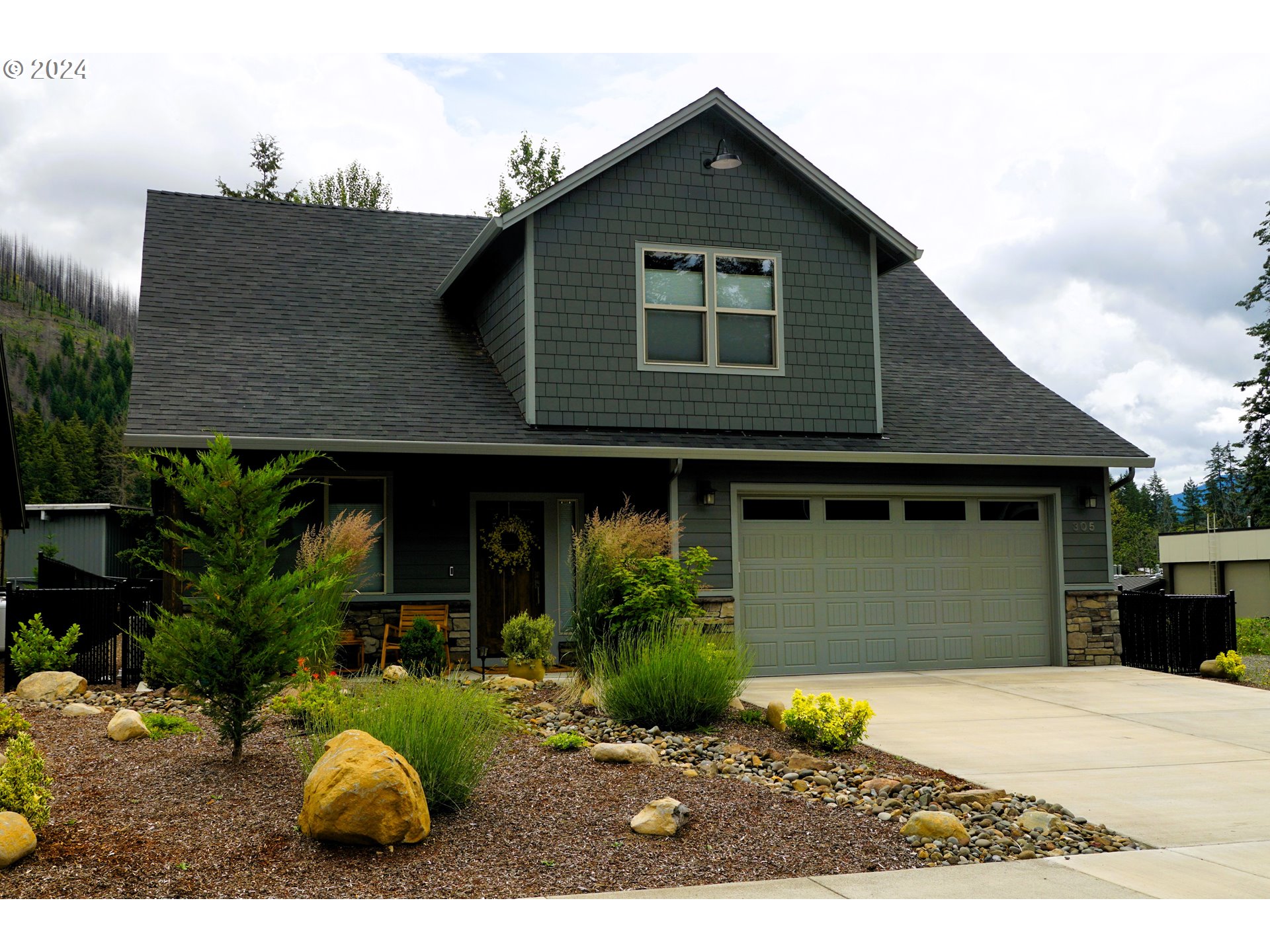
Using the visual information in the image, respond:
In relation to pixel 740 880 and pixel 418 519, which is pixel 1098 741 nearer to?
pixel 740 880

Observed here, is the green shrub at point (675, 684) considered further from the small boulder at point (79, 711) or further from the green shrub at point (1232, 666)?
the green shrub at point (1232, 666)

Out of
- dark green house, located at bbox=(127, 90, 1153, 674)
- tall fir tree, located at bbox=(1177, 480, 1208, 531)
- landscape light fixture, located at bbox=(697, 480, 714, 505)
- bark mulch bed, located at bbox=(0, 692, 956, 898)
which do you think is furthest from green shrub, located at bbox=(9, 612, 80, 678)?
tall fir tree, located at bbox=(1177, 480, 1208, 531)

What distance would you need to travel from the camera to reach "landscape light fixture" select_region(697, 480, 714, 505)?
11.2 metres

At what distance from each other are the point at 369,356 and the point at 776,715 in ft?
21.6

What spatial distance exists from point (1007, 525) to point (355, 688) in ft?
28.8

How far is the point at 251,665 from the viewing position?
5715mm

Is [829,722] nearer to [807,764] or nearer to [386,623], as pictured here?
[807,764]

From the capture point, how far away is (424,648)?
984 cm

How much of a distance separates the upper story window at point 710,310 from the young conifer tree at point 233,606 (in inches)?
245

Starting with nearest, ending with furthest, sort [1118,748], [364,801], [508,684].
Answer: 1. [364,801]
2. [1118,748]
3. [508,684]

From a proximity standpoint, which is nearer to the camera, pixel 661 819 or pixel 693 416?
pixel 661 819

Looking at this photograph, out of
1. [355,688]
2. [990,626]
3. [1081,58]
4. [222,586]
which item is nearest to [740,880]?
[355,688]

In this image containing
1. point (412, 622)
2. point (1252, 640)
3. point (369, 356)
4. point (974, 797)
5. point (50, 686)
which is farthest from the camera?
point (1252, 640)

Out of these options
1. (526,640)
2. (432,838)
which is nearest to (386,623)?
(526,640)
